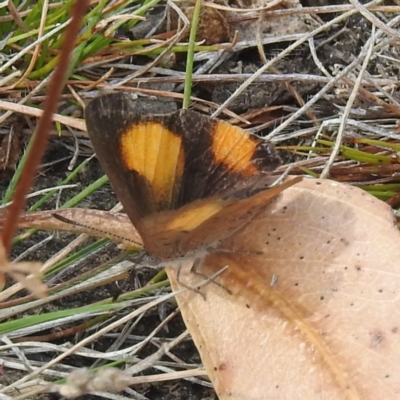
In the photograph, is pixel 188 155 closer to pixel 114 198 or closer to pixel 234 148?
pixel 234 148

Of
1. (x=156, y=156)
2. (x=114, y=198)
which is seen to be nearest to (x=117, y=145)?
(x=156, y=156)

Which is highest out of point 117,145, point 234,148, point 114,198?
point 117,145

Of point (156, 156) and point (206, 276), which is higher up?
point (156, 156)

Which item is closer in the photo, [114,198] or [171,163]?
[171,163]

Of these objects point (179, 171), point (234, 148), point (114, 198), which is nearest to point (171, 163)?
point (179, 171)

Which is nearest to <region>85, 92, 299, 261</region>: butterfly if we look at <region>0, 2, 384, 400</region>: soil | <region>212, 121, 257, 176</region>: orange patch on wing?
<region>212, 121, 257, 176</region>: orange patch on wing

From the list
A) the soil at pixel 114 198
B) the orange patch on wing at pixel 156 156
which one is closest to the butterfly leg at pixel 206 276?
the orange patch on wing at pixel 156 156

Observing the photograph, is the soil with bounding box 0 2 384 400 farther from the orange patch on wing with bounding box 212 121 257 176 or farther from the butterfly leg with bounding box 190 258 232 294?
the orange patch on wing with bounding box 212 121 257 176
